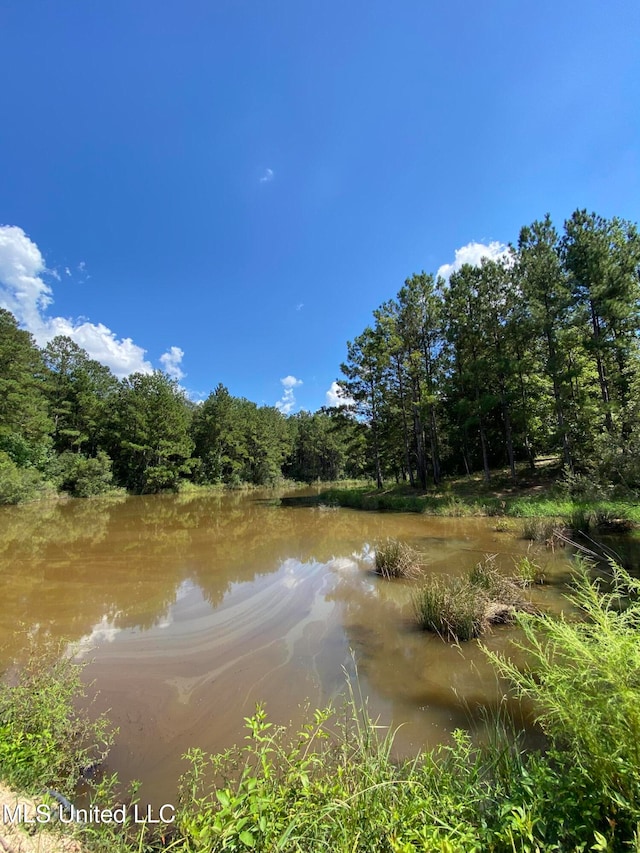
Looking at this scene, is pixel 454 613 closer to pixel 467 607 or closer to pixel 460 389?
pixel 467 607

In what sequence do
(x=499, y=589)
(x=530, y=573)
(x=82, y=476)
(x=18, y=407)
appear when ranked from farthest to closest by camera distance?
(x=82, y=476)
(x=18, y=407)
(x=530, y=573)
(x=499, y=589)

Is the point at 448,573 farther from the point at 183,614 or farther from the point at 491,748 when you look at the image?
the point at 491,748

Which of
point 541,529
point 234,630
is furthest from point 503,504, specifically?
point 234,630

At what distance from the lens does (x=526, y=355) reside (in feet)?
65.5

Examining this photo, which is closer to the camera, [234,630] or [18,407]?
[234,630]

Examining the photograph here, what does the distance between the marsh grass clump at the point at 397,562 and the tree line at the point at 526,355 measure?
6.63 metres

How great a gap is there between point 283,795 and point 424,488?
863 inches

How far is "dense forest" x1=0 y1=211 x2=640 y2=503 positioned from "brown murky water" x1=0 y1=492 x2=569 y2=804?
8138 mm

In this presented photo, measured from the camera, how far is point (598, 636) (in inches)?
72.9

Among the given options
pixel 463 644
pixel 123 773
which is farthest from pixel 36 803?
pixel 463 644

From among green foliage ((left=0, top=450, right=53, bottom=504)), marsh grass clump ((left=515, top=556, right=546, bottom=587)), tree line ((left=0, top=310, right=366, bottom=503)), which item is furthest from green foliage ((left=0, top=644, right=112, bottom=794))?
green foliage ((left=0, top=450, right=53, bottom=504))

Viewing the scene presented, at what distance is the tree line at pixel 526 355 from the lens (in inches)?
626

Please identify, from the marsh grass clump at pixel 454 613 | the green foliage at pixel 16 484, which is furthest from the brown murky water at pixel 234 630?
the green foliage at pixel 16 484

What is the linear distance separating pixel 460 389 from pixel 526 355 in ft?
13.4
